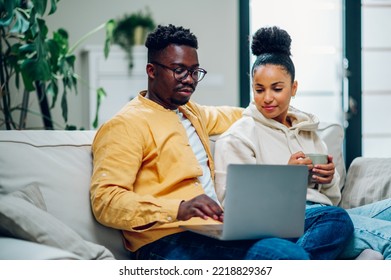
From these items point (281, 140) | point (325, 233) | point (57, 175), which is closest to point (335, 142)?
point (281, 140)

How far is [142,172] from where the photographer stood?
5.47 ft

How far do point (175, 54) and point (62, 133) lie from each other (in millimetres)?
412

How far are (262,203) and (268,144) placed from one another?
0.56 metres

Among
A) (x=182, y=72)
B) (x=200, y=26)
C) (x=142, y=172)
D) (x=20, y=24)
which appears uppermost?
(x=200, y=26)

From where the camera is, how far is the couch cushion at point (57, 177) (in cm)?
163

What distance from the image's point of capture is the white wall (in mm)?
4309

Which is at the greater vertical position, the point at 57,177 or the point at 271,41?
the point at 271,41

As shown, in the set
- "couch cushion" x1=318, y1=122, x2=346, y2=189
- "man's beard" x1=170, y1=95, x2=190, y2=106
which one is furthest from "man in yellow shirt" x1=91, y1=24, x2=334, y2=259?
"couch cushion" x1=318, y1=122, x2=346, y2=189

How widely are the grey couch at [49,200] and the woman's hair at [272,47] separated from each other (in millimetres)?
590

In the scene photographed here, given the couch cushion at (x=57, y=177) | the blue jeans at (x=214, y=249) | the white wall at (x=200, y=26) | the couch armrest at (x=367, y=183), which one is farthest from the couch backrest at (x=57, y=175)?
the white wall at (x=200, y=26)

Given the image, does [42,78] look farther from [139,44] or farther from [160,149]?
Answer: [139,44]

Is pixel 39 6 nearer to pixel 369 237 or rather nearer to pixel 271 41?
pixel 271 41

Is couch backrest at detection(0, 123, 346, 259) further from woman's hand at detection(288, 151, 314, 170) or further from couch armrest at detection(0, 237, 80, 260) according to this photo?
woman's hand at detection(288, 151, 314, 170)

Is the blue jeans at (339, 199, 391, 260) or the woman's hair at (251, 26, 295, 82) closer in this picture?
the blue jeans at (339, 199, 391, 260)
